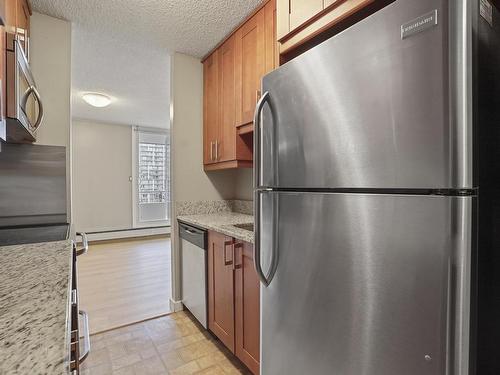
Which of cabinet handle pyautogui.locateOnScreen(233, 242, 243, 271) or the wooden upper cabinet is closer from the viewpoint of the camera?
cabinet handle pyautogui.locateOnScreen(233, 242, 243, 271)

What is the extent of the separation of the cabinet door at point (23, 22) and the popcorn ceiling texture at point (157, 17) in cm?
11

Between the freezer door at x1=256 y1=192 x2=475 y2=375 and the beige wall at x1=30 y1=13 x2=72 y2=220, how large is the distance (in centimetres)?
176

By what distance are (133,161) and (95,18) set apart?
387 cm

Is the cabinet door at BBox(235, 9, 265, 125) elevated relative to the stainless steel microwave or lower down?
elevated

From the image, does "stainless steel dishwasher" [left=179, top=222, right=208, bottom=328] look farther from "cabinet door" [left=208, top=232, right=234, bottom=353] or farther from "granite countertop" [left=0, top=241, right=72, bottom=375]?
"granite countertop" [left=0, top=241, right=72, bottom=375]

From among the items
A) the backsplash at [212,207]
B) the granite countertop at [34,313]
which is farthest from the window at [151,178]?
the granite countertop at [34,313]

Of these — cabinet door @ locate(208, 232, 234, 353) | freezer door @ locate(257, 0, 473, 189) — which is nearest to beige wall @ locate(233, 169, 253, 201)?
cabinet door @ locate(208, 232, 234, 353)

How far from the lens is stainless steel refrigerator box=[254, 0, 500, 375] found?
0.57 m

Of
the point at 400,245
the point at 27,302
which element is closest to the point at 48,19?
the point at 27,302

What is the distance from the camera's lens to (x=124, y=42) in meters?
2.30

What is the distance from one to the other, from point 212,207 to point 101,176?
3.66m

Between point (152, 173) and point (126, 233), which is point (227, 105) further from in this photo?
point (126, 233)

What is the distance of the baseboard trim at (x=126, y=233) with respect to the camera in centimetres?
513

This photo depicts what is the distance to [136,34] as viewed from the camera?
217 centimetres
